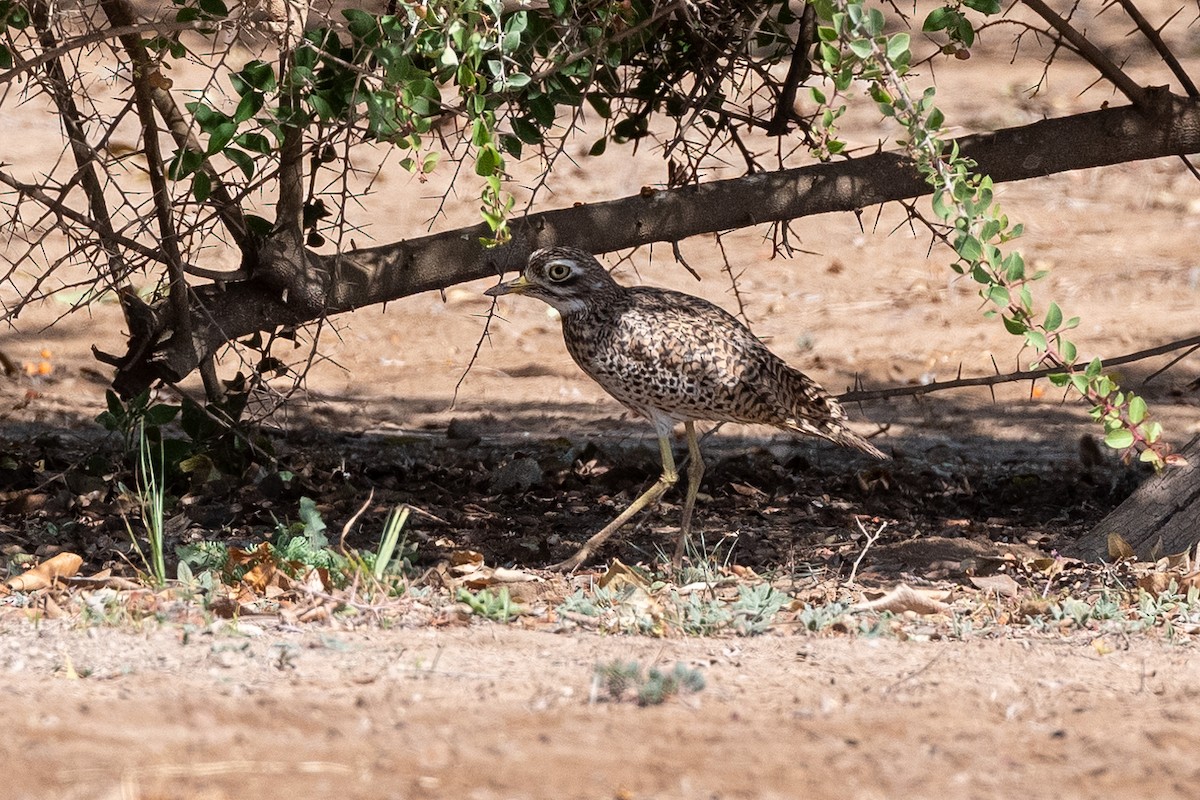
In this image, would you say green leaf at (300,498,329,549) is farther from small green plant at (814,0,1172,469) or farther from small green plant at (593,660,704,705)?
small green plant at (814,0,1172,469)

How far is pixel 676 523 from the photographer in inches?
231

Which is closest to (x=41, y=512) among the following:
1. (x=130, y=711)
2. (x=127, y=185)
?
(x=130, y=711)

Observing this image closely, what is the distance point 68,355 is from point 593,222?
11.7 feet

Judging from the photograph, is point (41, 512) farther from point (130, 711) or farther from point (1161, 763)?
point (1161, 763)

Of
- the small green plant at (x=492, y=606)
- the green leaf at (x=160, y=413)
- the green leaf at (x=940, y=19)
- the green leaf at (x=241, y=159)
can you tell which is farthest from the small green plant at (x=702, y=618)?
the green leaf at (x=160, y=413)

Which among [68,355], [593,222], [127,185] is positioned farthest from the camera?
[127,185]

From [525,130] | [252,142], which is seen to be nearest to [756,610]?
[525,130]

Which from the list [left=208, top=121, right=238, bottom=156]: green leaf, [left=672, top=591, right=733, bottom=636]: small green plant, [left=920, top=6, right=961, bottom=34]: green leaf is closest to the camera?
[left=672, top=591, right=733, bottom=636]: small green plant

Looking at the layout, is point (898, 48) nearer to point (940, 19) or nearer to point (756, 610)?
point (940, 19)

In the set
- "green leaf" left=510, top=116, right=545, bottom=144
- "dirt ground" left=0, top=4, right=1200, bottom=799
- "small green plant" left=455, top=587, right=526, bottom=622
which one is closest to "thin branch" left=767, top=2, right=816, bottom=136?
"dirt ground" left=0, top=4, right=1200, bottom=799

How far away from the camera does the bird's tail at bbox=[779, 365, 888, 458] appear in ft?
→ 16.8

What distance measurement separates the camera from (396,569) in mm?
4059

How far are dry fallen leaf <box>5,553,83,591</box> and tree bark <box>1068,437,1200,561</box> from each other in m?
3.13

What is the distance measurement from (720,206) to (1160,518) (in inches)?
68.1
